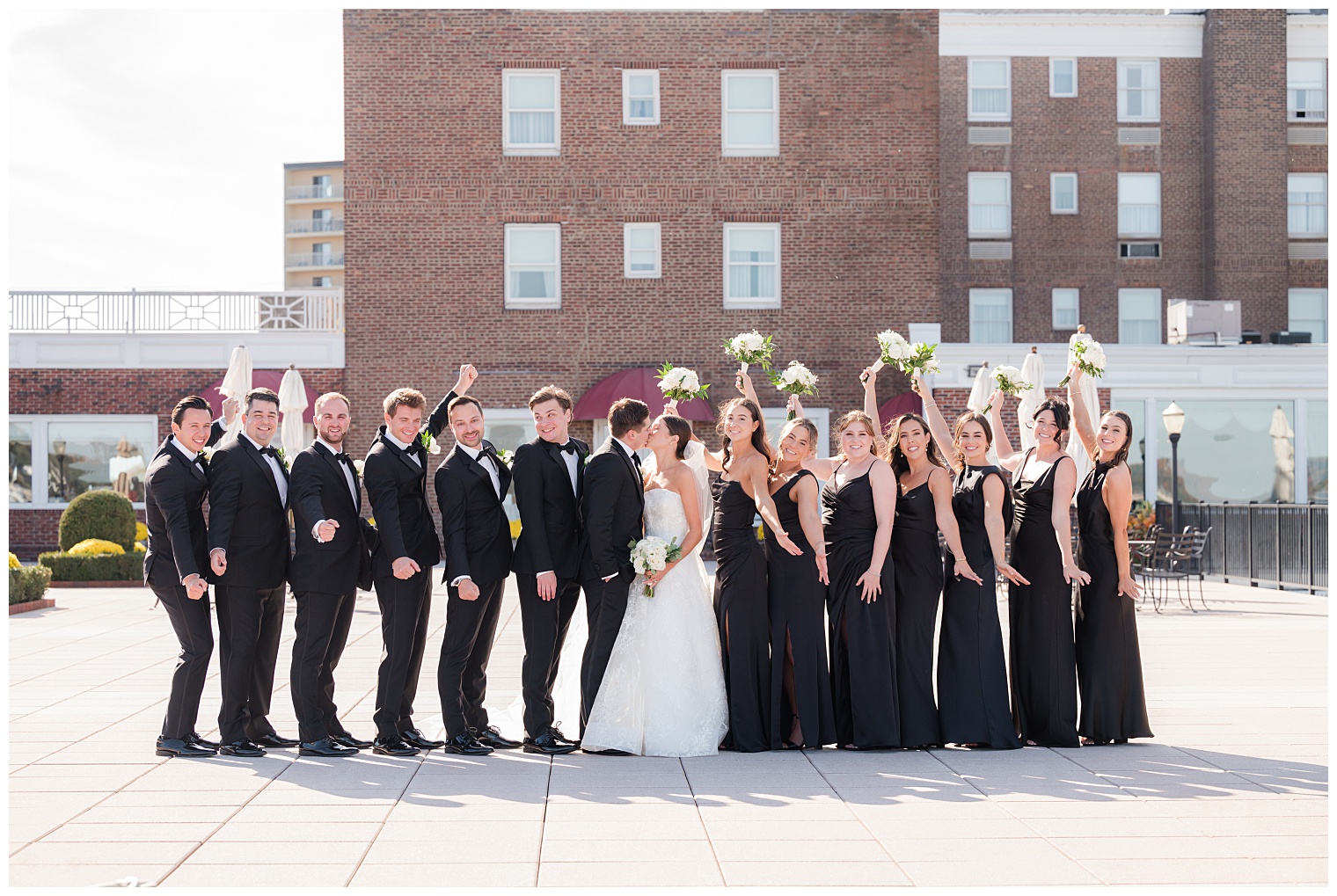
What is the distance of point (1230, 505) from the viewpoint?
21375 mm

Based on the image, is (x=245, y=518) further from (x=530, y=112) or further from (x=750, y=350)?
(x=530, y=112)

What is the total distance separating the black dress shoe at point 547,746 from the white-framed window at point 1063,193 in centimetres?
3233

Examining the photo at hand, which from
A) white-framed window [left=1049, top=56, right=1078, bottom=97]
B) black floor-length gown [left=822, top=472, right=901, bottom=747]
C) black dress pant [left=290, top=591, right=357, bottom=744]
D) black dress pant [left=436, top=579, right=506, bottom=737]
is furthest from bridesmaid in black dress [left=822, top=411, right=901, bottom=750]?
white-framed window [left=1049, top=56, right=1078, bottom=97]

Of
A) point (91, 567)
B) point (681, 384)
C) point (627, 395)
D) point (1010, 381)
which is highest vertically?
point (627, 395)

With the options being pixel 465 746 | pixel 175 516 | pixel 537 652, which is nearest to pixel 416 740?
pixel 465 746

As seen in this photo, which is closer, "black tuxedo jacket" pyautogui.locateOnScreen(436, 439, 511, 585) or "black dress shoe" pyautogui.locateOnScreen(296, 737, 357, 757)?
"black dress shoe" pyautogui.locateOnScreen(296, 737, 357, 757)

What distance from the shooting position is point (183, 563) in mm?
7465

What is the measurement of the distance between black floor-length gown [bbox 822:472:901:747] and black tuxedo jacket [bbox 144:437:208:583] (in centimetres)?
381

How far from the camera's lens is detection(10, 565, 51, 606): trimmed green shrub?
640 inches

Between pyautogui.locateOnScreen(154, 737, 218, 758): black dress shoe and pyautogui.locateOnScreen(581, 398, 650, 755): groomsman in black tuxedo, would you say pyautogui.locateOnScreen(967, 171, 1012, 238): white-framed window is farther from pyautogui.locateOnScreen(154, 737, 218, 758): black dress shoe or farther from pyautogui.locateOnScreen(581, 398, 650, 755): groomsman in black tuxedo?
pyautogui.locateOnScreen(154, 737, 218, 758): black dress shoe

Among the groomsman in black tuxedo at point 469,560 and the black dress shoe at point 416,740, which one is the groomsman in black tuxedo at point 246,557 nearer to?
the black dress shoe at point 416,740

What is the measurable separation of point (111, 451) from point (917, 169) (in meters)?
17.4

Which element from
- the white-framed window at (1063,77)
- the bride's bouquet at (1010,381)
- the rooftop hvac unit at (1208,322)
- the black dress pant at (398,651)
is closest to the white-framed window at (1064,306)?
the white-framed window at (1063,77)

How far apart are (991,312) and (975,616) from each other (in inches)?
1197
